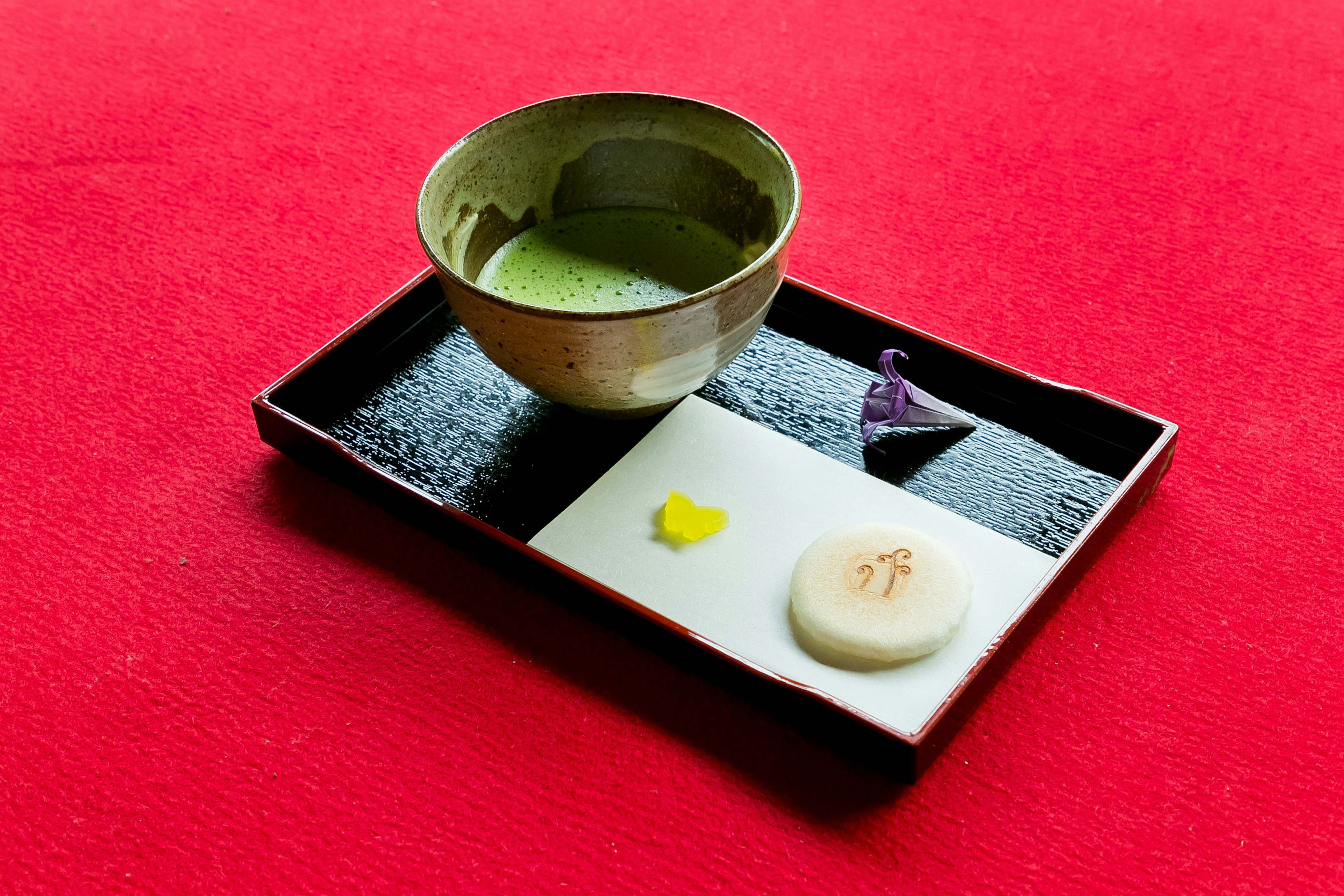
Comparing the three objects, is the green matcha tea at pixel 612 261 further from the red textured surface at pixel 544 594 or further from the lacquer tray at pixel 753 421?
the red textured surface at pixel 544 594

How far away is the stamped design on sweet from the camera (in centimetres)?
60

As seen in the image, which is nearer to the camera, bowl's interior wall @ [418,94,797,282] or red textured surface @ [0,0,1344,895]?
red textured surface @ [0,0,1344,895]

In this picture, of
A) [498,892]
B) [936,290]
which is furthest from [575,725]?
[936,290]

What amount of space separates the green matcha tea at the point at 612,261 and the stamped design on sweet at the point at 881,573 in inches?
7.8

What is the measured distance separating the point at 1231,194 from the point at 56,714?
88cm

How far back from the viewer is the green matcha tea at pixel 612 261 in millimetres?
738

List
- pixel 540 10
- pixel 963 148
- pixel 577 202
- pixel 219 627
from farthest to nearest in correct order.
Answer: pixel 540 10
pixel 963 148
pixel 577 202
pixel 219 627

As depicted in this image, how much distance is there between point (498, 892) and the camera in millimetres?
554

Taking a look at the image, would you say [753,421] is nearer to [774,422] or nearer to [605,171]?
[774,422]

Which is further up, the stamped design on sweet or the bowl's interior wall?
the bowl's interior wall

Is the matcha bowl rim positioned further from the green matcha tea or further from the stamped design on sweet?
the stamped design on sweet

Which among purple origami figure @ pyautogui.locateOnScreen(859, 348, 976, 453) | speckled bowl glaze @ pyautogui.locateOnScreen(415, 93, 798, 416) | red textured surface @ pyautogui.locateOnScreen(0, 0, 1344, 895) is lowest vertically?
red textured surface @ pyautogui.locateOnScreen(0, 0, 1344, 895)

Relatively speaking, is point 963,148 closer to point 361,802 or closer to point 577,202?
point 577,202

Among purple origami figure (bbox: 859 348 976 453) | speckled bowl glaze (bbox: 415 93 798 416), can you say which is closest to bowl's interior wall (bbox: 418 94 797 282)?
speckled bowl glaze (bbox: 415 93 798 416)
